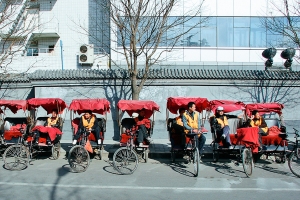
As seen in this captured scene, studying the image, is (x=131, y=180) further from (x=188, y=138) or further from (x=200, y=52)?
(x=200, y=52)

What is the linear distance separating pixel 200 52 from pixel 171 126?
8.79m

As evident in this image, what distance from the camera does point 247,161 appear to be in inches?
322

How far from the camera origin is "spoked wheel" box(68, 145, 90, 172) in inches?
338

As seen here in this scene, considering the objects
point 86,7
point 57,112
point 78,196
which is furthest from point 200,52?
point 78,196

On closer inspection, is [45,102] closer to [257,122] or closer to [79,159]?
[79,159]

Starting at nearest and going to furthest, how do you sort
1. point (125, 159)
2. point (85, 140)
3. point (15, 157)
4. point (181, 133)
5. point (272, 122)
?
point (125, 159)
point (15, 157)
point (85, 140)
point (181, 133)
point (272, 122)

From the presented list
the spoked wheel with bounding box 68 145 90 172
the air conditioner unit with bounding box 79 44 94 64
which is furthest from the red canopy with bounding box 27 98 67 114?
the air conditioner unit with bounding box 79 44 94 64

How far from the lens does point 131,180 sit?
7.76m

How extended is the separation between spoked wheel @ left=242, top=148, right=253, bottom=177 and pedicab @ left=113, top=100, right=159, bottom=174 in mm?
2760

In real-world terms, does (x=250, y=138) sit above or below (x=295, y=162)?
above

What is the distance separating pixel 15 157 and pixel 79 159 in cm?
181

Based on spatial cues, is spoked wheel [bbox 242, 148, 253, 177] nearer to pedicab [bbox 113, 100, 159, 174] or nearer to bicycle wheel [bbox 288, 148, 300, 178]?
bicycle wheel [bbox 288, 148, 300, 178]

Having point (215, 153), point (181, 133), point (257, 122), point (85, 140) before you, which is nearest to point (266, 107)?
point (257, 122)

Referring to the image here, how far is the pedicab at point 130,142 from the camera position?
8500 millimetres
